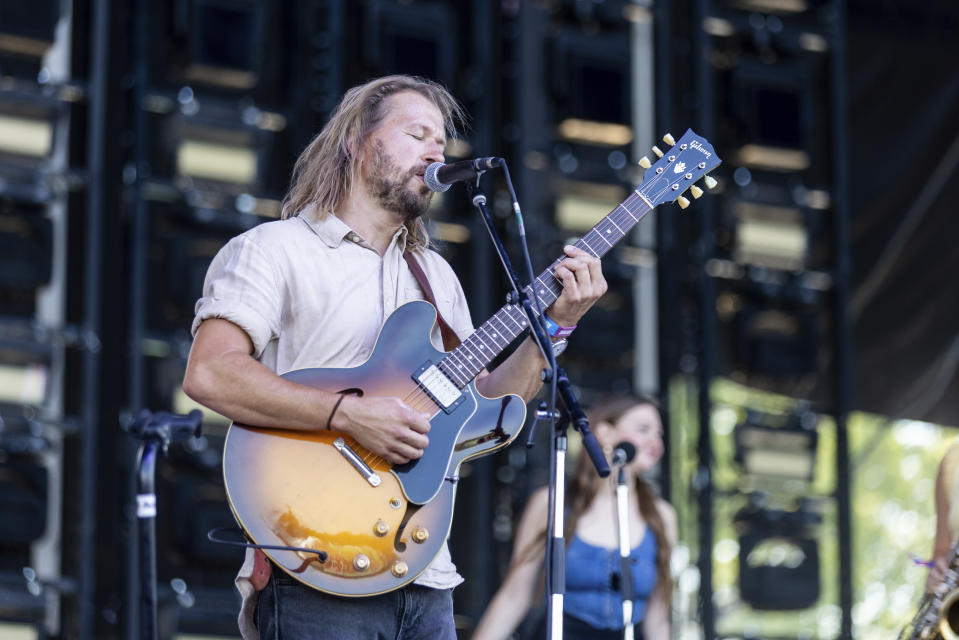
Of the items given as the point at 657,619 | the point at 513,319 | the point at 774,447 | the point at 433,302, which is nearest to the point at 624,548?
the point at 657,619

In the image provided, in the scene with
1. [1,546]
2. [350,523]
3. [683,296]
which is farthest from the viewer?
[683,296]

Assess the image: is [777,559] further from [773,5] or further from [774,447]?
[773,5]

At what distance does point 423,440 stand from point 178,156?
9.63 feet

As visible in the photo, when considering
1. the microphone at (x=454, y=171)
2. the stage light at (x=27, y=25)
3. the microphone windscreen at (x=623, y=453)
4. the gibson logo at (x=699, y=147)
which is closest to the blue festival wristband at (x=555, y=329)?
the microphone at (x=454, y=171)

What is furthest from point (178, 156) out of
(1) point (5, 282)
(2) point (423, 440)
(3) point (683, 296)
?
(2) point (423, 440)

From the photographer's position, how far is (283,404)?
2920mm

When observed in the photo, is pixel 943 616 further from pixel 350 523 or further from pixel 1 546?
pixel 1 546

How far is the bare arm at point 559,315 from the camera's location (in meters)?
3.09

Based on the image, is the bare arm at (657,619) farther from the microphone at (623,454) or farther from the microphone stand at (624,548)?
the microphone at (623,454)

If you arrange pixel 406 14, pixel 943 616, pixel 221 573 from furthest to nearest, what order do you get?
pixel 406 14 < pixel 221 573 < pixel 943 616

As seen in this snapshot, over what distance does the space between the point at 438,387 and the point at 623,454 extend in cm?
118

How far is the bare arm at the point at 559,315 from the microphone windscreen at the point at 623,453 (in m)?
0.94

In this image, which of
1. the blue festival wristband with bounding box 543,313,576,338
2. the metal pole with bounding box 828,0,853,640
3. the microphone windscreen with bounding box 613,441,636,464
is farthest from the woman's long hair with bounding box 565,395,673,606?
the blue festival wristband with bounding box 543,313,576,338

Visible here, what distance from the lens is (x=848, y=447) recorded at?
21.7ft
